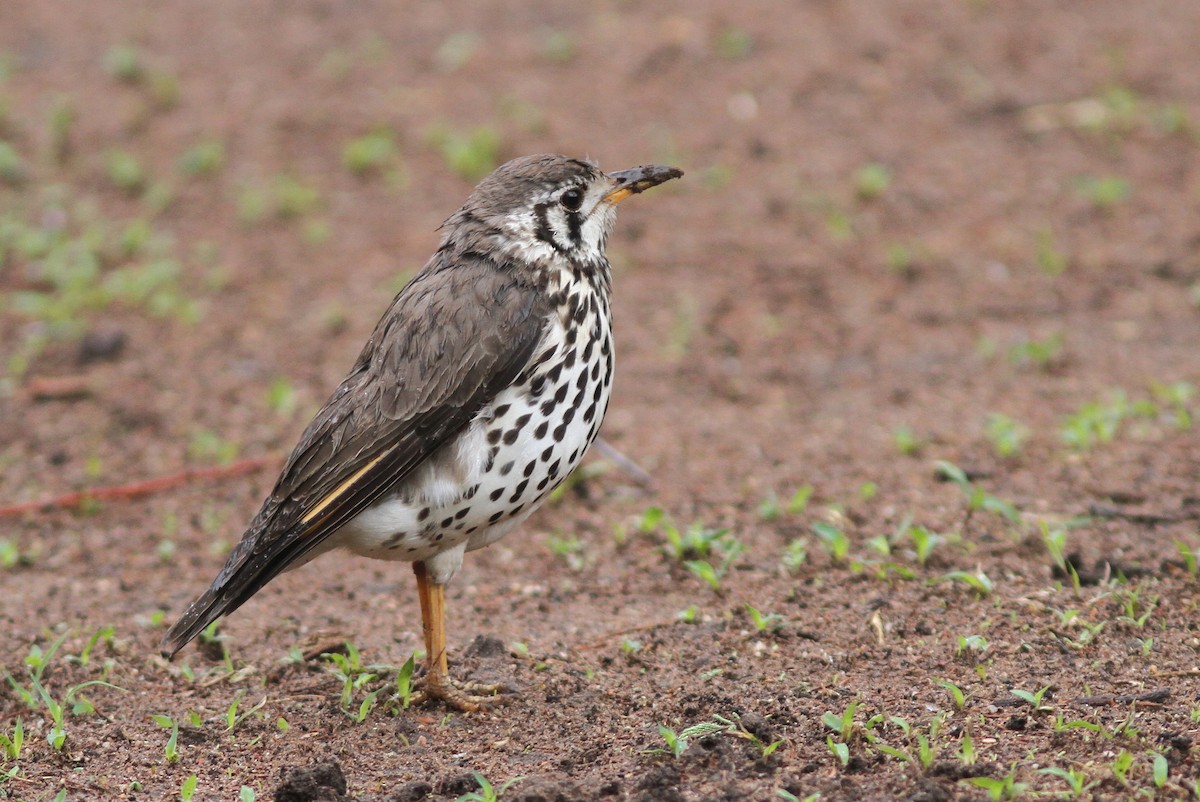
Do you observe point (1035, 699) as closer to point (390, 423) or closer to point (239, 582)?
point (390, 423)

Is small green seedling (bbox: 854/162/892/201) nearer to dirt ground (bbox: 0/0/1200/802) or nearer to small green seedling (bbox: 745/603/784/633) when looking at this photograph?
dirt ground (bbox: 0/0/1200/802)

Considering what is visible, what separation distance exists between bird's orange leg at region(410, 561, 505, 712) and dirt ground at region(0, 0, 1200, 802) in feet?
0.46

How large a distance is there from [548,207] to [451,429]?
36.0 inches

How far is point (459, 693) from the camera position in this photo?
5.01 meters

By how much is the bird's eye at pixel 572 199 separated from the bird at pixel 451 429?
93 mm

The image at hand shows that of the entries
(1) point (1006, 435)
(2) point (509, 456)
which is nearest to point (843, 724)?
(2) point (509, 456)

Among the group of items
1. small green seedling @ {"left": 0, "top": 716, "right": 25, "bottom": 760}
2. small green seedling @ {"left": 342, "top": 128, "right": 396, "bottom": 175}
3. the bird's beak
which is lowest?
small green seedling @ {"left": 0, "top": 716, "right": 25, "bottom": 760}

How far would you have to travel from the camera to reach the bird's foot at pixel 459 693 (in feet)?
16.3

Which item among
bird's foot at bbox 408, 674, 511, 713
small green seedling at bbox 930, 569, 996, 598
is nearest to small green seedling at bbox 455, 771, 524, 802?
bird's foot at bbox 408, 674, 511, 713

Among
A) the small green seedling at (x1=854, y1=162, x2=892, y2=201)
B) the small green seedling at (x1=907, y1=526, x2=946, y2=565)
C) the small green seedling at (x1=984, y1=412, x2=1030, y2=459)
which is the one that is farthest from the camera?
the small green seedling at (x1=854, y1=162, x2=892, y2=201)

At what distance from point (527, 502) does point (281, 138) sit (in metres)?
6.55

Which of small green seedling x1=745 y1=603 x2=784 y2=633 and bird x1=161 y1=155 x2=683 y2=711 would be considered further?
small green seedling x1=745 y1=603 x2=784 y2=633

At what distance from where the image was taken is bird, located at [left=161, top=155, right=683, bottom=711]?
4.77m

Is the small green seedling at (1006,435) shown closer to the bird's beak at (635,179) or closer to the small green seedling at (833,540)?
the small green seedling at (833,540)
